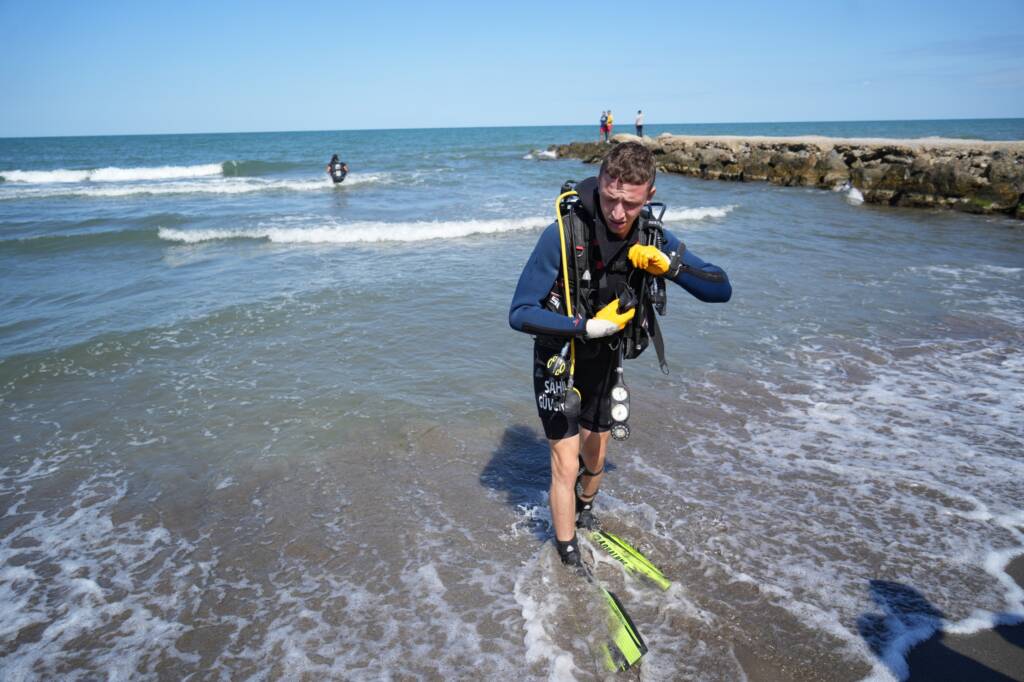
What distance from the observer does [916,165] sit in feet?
72.5

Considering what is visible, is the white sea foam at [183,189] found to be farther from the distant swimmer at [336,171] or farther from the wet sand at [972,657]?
the wet sand at [972,657]

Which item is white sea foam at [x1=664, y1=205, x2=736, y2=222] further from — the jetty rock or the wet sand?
the wet sand

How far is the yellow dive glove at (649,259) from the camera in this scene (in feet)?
10.1

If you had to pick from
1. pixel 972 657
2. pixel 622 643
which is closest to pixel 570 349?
pixel 622 643

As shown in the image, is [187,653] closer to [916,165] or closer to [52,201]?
[916,165]

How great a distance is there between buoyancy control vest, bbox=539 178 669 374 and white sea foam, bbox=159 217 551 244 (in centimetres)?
1319

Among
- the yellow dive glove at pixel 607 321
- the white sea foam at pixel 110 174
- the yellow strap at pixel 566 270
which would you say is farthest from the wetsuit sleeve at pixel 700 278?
the white sea foam at pixel 110 174

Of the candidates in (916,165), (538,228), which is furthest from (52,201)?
(916,165)

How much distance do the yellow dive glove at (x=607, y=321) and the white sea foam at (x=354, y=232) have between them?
13.4 meters

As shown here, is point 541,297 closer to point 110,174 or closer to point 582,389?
point 582,389

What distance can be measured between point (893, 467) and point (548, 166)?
40.3 meters

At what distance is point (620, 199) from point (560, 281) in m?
0.60

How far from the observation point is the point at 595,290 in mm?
3359

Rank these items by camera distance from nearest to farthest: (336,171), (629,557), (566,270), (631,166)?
(631,166) → (566,270) → (629,557) → (336,171)
